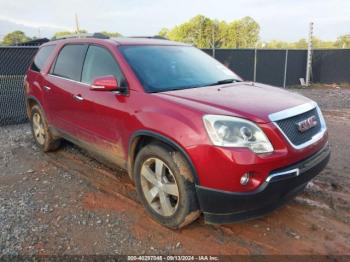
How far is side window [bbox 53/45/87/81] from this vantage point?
453 centimetres

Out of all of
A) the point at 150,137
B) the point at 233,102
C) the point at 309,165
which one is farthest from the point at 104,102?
→ the point at 309,165

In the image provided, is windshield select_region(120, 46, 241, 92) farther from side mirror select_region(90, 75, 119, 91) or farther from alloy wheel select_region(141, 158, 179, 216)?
alloy wheel select_region(141, 158, 179, 216)

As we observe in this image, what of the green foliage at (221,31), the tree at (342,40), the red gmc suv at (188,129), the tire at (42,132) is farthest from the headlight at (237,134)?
Answer: the green foliage at (221,31)

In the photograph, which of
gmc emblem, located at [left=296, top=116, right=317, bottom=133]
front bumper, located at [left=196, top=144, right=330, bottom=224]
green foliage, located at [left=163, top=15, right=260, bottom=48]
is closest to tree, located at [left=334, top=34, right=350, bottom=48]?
green foliage, located at [left=163, top=15, right=260, bottom=48]

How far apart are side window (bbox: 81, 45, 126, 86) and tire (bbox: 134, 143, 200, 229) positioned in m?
0.90

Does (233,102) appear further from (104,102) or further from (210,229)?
(104,102)

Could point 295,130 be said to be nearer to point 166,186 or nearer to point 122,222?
point 166,186

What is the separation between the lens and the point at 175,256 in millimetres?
3004

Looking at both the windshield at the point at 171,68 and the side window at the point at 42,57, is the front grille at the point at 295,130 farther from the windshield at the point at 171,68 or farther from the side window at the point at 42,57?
the side window at the point at 42,57

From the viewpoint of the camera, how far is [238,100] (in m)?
3.23

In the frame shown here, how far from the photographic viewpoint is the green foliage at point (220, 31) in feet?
129

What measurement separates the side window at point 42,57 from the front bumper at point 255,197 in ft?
12.3

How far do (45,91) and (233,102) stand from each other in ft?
10.7

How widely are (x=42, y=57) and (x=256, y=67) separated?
11276 mm
